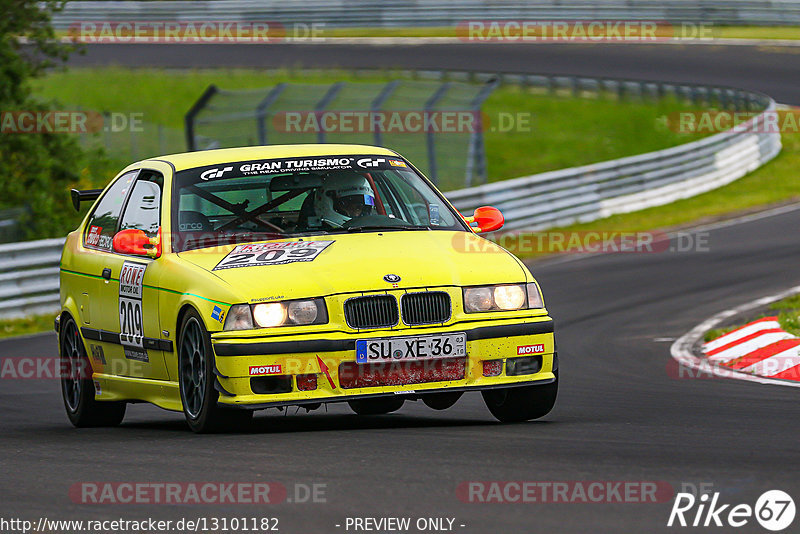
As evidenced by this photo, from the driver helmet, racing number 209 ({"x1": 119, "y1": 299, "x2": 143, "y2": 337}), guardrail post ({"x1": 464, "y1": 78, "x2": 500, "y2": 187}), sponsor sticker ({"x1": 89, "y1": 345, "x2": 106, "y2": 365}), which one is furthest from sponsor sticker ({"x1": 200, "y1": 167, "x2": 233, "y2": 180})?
guardrail post ({"x1": 464, "y1": 78, "x2": 500, "y2": 187})

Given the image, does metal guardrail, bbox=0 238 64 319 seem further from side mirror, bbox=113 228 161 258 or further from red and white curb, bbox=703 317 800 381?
side mirror, bbox=113 228 161 258

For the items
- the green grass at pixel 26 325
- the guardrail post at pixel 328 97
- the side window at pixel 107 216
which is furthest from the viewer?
the guardrail post at pixel 328 97

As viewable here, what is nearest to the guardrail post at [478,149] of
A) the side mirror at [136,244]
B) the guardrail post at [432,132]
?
the guardrail post at [432,132]

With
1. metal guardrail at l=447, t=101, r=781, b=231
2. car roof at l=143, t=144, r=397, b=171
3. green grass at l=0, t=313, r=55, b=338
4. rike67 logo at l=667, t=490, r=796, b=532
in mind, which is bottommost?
green grass at l=0, t=313, r=55, b=338

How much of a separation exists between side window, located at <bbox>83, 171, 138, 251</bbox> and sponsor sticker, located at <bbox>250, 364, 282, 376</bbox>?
2172 millimetres

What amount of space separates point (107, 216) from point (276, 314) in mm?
2430

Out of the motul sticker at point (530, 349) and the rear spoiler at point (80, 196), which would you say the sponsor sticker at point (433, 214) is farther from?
the rear spoiler at point (80, 196)

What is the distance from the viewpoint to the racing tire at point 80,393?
369 inches

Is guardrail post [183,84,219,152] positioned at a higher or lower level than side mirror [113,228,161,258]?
lower

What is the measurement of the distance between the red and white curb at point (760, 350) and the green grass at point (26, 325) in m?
7.75

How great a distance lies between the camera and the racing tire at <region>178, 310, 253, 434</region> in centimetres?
754

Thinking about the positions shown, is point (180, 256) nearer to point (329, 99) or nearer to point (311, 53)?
point (329, 99)

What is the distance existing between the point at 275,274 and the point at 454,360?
102 centimetres

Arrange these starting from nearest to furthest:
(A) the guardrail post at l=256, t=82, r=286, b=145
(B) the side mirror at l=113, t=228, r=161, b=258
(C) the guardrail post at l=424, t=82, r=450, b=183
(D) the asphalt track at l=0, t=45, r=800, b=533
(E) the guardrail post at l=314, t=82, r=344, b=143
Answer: (D) the asphalt track at l=0, t=45, r=800, b=533
(B) the side mirror at l=113, t=228, r=161, b=258
(E) the guardrail post at l=314, t=82, r=344, b=143
(A) the guardrail post at l=256, t=82, r=286, b=145
(C) the guardrail post at l=424, t=82, r=450, b=183
